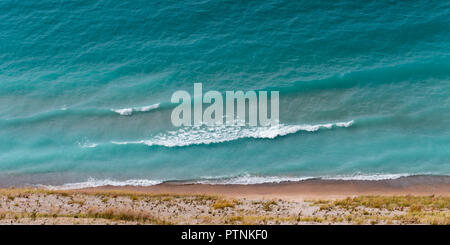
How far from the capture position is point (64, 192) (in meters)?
27.4

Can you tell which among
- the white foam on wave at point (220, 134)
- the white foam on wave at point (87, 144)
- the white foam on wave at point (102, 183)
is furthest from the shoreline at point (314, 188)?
the white foam on wave at point (87, 144)

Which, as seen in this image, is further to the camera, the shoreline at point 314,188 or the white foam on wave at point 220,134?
the white foam on wave at point 220,134

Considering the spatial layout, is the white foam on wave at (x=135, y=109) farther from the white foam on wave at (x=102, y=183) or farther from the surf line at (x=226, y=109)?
the white foam on wave at (x=102, y=183)

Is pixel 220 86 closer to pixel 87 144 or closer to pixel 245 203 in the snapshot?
pixel 87 144

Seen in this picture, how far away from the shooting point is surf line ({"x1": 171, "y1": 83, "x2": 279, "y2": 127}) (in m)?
35.5

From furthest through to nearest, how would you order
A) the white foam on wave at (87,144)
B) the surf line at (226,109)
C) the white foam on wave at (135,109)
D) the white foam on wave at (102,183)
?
the white foam on wave at (135,109) < the surf line at (226,109) < the white foam on wave at (87,144) < the white foam on wave at (102,183)

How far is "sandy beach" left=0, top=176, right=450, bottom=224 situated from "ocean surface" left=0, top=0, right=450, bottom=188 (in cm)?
124

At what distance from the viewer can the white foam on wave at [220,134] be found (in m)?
34.0

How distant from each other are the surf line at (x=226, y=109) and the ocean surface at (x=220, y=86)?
0.77 metres

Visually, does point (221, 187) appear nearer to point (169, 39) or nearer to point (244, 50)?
point (244, 50)

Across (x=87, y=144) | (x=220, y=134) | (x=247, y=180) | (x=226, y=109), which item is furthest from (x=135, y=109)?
(x=247, y=180)

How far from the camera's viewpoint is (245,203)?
84.0ft

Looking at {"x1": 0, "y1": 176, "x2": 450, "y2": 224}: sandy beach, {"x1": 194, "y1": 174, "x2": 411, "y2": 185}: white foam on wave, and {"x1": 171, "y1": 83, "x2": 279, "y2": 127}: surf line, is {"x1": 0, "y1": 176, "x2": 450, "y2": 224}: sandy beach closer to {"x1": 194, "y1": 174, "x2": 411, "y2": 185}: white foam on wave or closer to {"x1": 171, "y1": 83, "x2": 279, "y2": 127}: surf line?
{"x1": 194, "y1": 174, "x2": 411, "y2": 185}: white foam on wave

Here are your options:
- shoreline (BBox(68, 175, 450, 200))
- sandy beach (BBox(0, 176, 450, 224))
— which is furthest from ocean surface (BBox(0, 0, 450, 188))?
sandy beach (BBox(0, 176, 450, 224))
